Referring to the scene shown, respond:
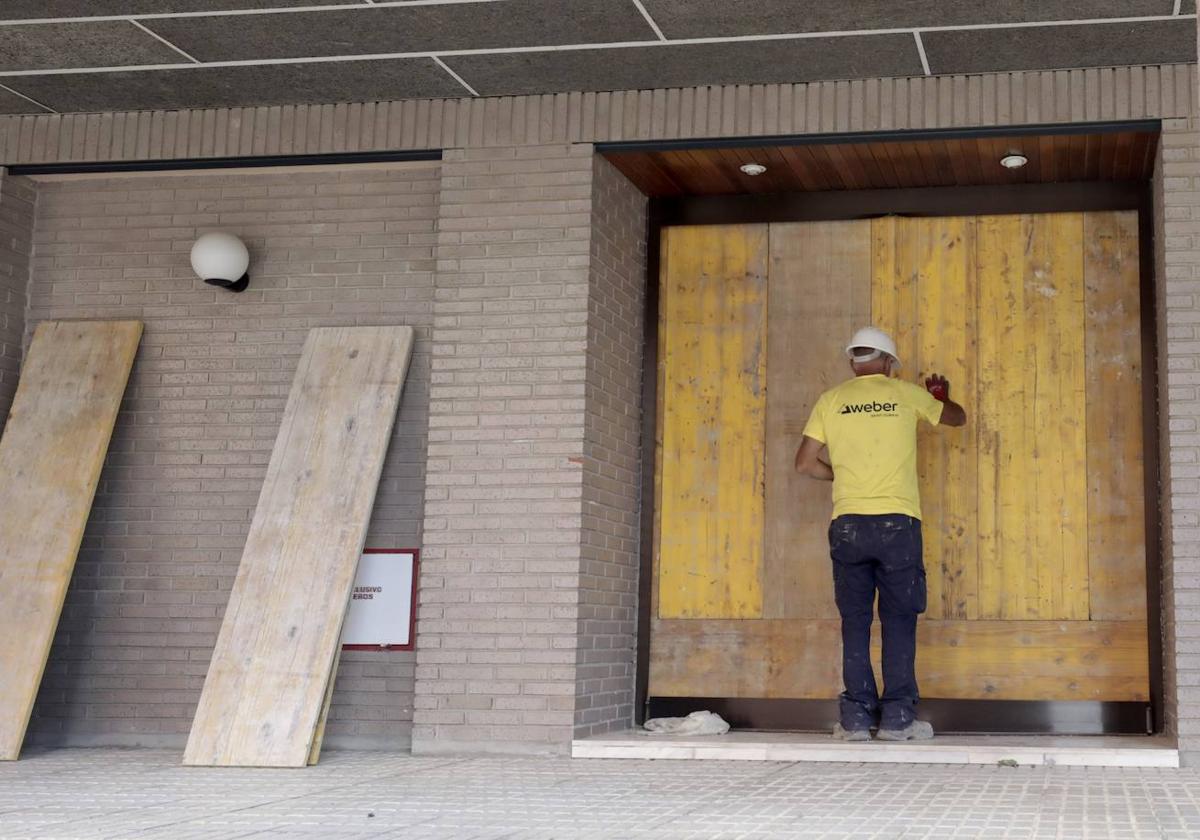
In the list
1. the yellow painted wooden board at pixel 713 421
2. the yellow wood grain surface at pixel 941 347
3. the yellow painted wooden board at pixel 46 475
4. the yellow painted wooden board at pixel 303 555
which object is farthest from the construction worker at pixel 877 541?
the yellow painted wooden board at pixel 46 475

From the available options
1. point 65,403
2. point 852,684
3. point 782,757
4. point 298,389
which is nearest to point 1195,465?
point 852,684

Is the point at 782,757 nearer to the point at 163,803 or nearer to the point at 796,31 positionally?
the point at 163,803

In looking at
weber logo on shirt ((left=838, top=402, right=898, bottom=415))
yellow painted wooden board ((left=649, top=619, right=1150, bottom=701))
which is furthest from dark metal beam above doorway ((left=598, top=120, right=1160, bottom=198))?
yellow painted wooden board ((left=649, top=619, right=1150, bottom=701))

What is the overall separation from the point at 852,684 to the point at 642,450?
1759 mm

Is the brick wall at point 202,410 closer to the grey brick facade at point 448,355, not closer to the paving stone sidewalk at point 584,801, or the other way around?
the grey brick facade at point 448,355

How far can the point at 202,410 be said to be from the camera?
803 cm

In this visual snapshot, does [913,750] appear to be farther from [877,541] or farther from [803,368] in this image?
[803,368]

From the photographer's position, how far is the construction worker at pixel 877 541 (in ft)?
22.8

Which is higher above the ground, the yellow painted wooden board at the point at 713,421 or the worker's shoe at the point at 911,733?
the yellow painted wooden board at the point at 713,421

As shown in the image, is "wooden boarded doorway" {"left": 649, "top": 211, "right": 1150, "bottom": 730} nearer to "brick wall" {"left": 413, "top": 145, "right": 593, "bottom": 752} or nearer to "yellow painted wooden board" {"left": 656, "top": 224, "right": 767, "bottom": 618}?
"yellow painted wooden board" {"left": 656, "top": 224, "right": 767, "bottom": 618}

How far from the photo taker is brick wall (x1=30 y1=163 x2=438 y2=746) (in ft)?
25.6

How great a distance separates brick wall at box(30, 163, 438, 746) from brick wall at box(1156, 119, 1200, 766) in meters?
3.58

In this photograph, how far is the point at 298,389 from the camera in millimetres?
7723

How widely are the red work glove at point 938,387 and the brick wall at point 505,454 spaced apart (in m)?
1.73
